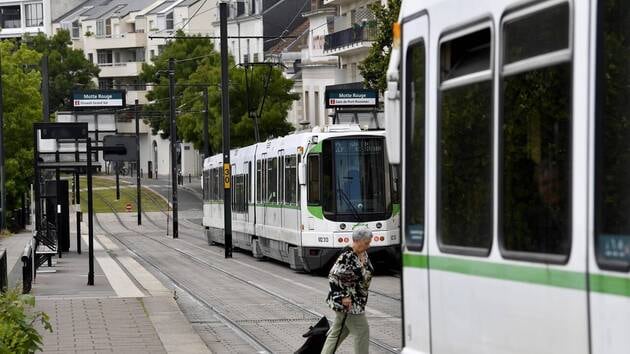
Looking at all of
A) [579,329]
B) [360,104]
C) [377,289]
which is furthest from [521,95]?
[360,104]

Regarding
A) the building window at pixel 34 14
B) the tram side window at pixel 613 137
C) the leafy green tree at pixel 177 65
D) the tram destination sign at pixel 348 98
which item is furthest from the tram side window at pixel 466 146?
the building window at pixel 34 14

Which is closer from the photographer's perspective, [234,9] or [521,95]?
[521,95]

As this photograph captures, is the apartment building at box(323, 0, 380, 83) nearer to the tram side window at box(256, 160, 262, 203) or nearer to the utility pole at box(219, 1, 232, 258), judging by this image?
the utility pole at box(219, 1, 232, 258)

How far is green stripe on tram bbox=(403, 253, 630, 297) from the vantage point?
253 inches

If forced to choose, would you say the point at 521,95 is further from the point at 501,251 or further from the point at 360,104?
the point at 360,104

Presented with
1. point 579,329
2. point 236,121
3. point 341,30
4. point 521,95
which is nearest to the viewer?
point 579,329

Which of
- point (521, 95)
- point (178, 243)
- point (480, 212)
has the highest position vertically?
point (521, 95)

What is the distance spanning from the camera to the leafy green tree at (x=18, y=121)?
62188 millimetres

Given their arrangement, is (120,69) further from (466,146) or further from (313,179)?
(466,146)

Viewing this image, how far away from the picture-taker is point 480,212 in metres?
8.31

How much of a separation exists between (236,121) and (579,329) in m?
81.9

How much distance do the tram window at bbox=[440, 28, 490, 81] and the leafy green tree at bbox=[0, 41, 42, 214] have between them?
53.3 metres

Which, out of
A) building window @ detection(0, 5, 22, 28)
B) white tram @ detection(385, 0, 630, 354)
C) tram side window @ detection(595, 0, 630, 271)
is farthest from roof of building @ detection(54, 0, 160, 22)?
tram side window @ detection(595, 0, 630, 271)

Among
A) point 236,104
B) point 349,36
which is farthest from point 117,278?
point 236,104
